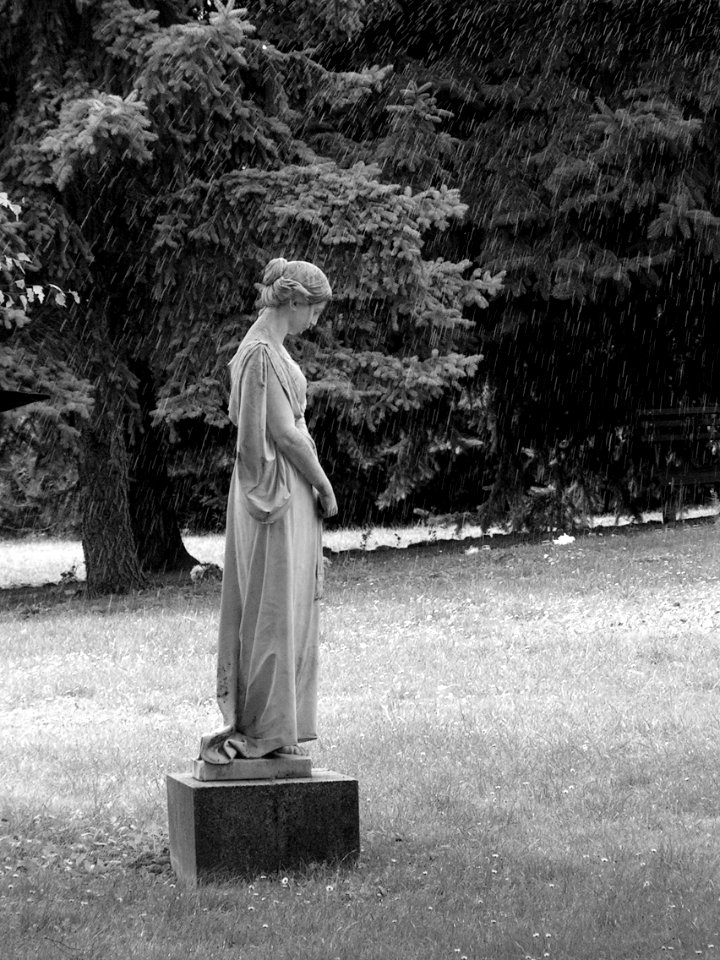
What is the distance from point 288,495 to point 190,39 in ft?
29.4

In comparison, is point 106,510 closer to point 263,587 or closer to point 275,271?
point 275,271

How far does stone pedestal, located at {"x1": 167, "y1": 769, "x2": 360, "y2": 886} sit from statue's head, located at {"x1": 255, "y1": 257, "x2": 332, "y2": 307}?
2094 mm

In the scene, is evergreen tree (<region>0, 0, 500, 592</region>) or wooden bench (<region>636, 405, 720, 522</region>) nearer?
evergreen tree (<region>0, 0, 500, 592</region>)

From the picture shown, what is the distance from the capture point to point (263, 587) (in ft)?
19.9

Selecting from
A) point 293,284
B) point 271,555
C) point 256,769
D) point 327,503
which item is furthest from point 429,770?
point 293,284

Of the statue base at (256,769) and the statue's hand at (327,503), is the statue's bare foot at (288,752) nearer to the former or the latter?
the statue base at (256,769)

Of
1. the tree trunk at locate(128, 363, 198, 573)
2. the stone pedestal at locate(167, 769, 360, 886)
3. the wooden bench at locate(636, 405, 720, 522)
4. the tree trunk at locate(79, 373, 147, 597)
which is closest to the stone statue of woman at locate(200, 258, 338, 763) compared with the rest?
the stone pedestal at locate(167, 769, 360, 886)

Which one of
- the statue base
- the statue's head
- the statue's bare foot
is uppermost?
the statue's head

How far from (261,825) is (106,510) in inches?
446

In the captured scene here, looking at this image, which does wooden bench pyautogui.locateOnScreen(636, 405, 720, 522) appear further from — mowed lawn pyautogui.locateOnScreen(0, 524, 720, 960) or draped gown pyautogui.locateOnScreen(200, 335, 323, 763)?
draped gown pyautogui.locateOnScreen(200, 335, 323, 763)

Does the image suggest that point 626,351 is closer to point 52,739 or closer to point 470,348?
point 470,348

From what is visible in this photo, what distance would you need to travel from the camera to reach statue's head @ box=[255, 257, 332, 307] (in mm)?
6227

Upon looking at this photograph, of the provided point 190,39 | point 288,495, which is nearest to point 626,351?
point 190,39

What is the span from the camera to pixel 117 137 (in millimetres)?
13812
